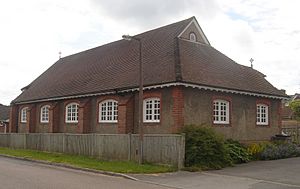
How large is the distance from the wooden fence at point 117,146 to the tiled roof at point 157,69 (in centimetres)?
343

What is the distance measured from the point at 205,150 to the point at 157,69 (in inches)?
254

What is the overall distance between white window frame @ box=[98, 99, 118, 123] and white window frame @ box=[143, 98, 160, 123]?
3.05 meters

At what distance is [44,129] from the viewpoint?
33.1 metres

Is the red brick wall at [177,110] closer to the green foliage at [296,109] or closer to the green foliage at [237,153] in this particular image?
the green foliage at [237,153]

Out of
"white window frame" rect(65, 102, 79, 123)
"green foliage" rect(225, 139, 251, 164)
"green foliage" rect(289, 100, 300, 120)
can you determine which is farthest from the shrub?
"green foliage" rect(289, 100, 300, 120)

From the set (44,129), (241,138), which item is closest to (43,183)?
(241,138)

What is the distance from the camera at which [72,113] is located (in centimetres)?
2955

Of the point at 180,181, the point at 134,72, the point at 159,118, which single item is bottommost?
the point at 180,181

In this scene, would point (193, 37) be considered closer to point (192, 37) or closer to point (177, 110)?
point (192, 37)

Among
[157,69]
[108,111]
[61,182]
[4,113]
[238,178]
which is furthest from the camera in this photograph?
[4,113]

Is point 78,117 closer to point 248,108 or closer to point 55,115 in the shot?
point 55,115

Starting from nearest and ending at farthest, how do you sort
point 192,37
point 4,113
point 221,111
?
1. point 221,111
2. point 192,37
3. point 4,113

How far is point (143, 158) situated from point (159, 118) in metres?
3.21

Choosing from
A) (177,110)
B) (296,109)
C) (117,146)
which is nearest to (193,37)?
(177,110)
